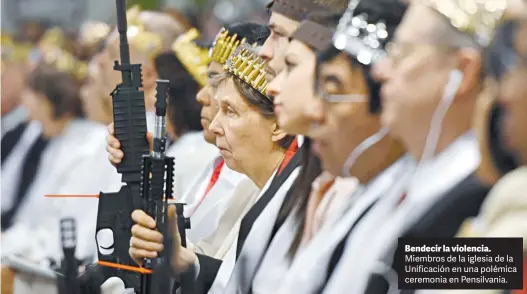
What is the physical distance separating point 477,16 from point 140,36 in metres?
1.57

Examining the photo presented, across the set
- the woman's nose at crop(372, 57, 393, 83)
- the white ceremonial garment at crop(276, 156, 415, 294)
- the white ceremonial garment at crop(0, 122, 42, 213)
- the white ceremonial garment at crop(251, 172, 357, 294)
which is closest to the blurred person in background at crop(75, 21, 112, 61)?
the white ceremonial garment at crop(0, 122, 42, 213)

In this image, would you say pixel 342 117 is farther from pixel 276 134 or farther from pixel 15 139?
pixel 15 139

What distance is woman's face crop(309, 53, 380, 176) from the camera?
253cm

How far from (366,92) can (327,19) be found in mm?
187

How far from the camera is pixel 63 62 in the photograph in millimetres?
4566

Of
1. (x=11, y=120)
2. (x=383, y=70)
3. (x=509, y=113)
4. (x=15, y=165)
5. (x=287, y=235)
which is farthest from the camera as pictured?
(x=11, y=120)

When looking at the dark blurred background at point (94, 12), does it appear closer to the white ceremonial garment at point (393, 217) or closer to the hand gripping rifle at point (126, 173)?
the hand gripping rifle at point (126, 173)

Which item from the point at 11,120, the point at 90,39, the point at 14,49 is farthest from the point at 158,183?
the point at 11,120

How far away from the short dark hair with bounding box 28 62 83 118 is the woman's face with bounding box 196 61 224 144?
3.28ft

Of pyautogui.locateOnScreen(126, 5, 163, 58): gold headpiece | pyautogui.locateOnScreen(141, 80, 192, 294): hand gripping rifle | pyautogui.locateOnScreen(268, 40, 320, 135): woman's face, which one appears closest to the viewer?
pyautogui.locateOnScreen(268, 40, 320, 135): woman's face

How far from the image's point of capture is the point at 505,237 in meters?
2.46

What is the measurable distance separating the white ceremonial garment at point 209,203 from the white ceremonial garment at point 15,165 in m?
1.36

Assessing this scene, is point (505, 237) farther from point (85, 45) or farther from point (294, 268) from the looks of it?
point (85, 45)

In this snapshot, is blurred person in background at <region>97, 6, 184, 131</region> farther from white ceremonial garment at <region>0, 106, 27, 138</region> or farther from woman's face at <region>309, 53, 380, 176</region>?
woman's face at <region>309, 53, 380, 176</region>
